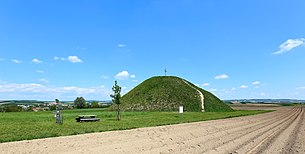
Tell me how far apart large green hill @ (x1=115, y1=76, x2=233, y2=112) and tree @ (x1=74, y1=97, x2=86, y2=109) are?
54.9 ft

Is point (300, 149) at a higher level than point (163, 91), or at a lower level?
lower

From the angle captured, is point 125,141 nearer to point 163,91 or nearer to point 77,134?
point 77,134

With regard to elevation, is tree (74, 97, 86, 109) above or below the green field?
above

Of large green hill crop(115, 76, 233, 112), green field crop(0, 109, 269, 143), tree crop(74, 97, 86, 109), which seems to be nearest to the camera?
green field crop(0, 109, 269, 143)

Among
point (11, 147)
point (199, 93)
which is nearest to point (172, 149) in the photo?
point (11, 147)

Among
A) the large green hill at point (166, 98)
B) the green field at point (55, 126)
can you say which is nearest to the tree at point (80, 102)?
the large green hill at point (166, 98)

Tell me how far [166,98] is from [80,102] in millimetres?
31791

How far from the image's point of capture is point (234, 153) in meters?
13.1

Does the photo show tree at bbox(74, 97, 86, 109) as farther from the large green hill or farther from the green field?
the green field

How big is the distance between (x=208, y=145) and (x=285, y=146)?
4.22m

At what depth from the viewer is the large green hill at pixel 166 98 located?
236ft

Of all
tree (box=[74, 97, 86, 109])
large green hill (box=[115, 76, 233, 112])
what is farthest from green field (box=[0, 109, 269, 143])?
tree (box=[74, 97, 86, 109])

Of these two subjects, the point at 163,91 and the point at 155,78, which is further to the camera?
the point at 155,78

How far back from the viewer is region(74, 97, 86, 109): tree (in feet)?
298
